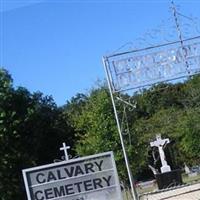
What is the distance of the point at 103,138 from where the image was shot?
112 ft

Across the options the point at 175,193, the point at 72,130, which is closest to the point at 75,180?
the point at 175,193

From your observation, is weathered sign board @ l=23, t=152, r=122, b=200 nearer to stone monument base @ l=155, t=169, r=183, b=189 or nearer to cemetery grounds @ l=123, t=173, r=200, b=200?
cemetery grounds @ l=123, t=173, r=200, b=200

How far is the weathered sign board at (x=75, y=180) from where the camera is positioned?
7152mm

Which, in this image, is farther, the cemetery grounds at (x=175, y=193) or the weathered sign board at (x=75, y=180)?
the cemetery grounds at (x=175, y=193)

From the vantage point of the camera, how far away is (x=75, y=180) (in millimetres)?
7215

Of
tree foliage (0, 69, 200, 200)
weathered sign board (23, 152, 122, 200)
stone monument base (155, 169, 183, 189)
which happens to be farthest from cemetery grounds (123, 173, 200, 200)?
weathered sign board (23, 152, 122, 200)

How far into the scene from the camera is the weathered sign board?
715 centimetres

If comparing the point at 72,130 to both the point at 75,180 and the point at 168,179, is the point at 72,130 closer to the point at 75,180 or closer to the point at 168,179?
the point at 168,179

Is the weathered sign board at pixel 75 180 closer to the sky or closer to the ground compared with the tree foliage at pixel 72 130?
closer to the ground

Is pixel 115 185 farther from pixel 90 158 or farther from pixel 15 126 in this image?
pixel 15 126

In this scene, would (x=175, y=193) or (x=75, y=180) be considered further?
(x=175, y=193)

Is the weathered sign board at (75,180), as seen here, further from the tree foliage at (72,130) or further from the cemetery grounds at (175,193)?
the tree foliage at (72,130)

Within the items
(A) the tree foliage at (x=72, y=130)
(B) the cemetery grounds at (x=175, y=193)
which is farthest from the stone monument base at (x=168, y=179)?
(A) the tree foliage at (x=72, y=130)

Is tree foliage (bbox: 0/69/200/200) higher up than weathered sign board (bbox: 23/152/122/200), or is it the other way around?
tree foliage (bbox: 0/69/200/200)
